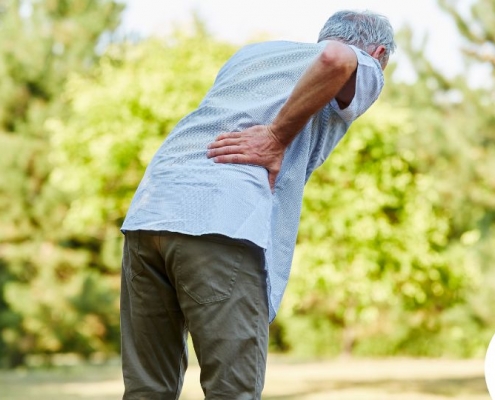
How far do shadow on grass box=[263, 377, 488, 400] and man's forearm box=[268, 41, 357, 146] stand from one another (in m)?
9.03

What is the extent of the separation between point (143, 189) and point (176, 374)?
43 centimetres

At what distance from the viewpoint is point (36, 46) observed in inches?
691

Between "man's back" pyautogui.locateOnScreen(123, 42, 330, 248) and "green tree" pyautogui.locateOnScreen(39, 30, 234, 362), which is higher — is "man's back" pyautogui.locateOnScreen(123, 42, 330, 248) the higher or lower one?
the higher one

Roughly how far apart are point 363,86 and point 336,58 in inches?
4.9

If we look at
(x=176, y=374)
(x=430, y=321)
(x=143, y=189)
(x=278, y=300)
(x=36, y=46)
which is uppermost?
(x=143, y=189)

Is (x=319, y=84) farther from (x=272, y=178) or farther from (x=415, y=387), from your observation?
(x=415, y=387)

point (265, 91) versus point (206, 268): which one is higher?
point (265, 91)

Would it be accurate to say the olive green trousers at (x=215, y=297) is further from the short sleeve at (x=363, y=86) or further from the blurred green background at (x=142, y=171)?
the blurred green background at (x=142, y=171)

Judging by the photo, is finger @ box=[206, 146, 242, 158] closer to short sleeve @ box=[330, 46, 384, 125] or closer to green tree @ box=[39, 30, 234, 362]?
short sleeve @ box=[330, 46, 384, 125]

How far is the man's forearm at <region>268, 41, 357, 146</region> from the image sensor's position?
1.96 m

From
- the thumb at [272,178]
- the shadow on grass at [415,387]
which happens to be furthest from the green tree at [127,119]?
the thumb at [272,178]

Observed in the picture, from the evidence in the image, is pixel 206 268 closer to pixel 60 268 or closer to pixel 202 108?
pixel 202 108

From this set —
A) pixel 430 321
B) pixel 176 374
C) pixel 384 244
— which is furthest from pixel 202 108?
pixel 430 321

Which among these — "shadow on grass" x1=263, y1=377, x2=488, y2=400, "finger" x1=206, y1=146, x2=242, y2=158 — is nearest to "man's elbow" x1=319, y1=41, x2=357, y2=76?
"finger" x1=206, y1=146, x2=242, y2=158
